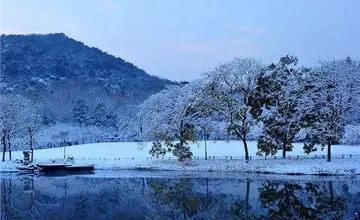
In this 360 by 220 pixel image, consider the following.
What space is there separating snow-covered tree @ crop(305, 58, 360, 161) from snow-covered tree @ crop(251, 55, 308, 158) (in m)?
1.60

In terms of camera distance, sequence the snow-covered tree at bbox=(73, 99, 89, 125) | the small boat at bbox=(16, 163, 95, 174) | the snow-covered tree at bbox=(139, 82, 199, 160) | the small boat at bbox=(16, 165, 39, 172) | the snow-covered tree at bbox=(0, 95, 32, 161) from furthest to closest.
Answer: the snow-covered tree at bbox=(73, 99, 89, 125) → the snow-covered tree at bbox=(0, 95, 32, 161) → the small boat at bbox=(16, 165, 39, 172) → the snow-covered tree at bbox=(139, 82, 199, 160) → the small boat at bbox=(16, 163, 95, 174)

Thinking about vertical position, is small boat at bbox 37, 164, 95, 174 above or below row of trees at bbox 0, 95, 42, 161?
below

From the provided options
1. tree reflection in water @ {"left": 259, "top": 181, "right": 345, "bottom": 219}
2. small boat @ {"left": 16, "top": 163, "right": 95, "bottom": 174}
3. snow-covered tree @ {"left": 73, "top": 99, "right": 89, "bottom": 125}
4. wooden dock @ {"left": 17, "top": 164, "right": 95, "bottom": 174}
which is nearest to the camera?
tree reflection in water @ {"left": 259, "top": 181, "right": 345, "bottom": 219}

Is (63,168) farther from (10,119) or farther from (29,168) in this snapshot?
(10,119)

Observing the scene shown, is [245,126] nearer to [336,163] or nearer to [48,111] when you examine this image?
[336,163]

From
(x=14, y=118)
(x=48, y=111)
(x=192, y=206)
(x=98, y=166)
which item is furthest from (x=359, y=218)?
(x=48, y=111)

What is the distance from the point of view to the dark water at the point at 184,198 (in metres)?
23.4

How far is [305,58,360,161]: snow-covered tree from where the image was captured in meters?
42.3

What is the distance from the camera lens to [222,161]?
49156 millimetres

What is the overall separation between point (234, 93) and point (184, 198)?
22.8 meters

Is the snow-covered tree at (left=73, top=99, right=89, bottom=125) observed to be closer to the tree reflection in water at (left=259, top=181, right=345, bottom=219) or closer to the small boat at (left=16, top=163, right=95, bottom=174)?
the small boat at (left=16, top=163, right=95, bottom=174)

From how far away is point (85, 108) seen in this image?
110688mm

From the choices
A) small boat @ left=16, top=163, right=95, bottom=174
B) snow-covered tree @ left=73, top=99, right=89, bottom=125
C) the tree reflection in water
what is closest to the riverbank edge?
small boat @ left=16, top=163, right=95, bottom=174

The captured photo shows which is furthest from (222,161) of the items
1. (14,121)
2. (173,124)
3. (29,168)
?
(14,121)
